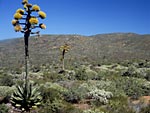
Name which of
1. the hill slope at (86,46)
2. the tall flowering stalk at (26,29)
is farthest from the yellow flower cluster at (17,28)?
the hill slope at (86,46)

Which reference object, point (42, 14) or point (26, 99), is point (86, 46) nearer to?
point (42, 14)

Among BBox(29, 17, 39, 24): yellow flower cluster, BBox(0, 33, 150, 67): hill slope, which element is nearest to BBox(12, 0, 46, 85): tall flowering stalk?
BBox(29, 17, 39, 24): yellow flower cluster

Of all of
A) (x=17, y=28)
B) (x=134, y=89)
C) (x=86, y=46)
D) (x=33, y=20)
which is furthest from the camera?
(x=86, y=46)

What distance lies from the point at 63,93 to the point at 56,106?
13.8ft

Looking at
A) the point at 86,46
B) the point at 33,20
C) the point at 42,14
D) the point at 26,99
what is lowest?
the point at 26,99

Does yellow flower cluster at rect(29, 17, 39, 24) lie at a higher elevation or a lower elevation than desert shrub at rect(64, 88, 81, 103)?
higher

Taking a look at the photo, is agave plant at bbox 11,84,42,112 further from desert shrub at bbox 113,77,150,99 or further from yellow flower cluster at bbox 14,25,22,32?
desert shrub at bbox 113,77,150,99

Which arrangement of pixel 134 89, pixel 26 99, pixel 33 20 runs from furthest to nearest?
pixel 134 89
pixel 26 99
pixel 33 20

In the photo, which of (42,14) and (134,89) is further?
(134,89)

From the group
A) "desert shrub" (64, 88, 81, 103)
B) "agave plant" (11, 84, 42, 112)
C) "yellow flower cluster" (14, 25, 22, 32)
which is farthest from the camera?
"desert shrub" (64, 88, 81, 103)

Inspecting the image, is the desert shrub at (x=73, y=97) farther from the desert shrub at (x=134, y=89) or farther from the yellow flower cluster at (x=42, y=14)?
the yellow flower cluster at (x=42, y=14)

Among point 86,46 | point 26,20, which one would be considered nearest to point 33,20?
point 26,20

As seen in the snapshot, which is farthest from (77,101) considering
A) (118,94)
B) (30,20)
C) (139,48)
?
(139,48)

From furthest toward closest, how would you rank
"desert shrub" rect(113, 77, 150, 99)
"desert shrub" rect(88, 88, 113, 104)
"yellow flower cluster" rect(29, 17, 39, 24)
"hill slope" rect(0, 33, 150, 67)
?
"hill slope" rect(0, 33, 150, 67), "desert shrub" rect(113, 77, 150, 99), "desert shrub" rect(88, 88, 113, 104), "yellow flower cluster" rect(29, 17, 39, 24)
